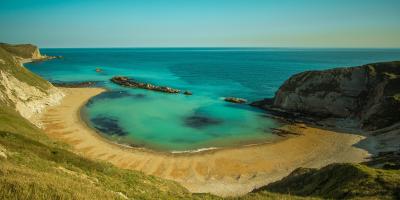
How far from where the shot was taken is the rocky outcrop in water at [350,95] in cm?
5122

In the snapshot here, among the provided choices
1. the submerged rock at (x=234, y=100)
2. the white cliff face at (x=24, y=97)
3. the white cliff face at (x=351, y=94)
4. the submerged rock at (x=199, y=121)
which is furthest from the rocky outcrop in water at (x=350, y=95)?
the white cliff face at (x=24, y=97)

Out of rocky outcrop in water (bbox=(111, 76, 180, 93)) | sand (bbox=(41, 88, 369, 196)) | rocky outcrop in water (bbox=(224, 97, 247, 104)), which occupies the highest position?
rocky outcrop in water (bbox=(111, 76, 180, 93))

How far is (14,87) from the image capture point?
56281 millimetres

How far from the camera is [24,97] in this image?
56500 mm

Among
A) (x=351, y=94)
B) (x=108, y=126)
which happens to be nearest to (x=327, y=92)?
(x=351, y=94)

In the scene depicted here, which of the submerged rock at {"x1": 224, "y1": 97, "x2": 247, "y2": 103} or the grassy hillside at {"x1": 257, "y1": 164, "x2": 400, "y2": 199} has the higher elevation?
the grassy hillside at {"x1": 257, "y1": 164, "x2": 400, "y2": 199}

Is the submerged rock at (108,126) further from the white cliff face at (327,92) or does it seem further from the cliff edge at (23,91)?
the white cliff face at (327,92)

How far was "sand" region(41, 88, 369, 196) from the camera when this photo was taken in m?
33.0

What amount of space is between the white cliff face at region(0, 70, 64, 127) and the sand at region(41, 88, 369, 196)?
19.3 feet

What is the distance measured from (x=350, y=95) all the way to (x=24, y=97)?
212 feet

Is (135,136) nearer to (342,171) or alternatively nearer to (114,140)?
(114,140)

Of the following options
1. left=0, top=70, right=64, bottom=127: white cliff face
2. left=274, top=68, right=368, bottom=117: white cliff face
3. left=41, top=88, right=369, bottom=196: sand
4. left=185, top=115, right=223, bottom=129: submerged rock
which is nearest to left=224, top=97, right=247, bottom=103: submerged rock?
left=274, top=68, right=368, bottom=117: white cliff face

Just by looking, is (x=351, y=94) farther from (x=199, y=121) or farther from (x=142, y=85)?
(x=142, y=85)

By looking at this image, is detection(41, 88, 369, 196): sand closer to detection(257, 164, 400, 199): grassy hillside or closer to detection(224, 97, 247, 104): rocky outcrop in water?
detection(257, 164, 400, 199): grassy hillside
